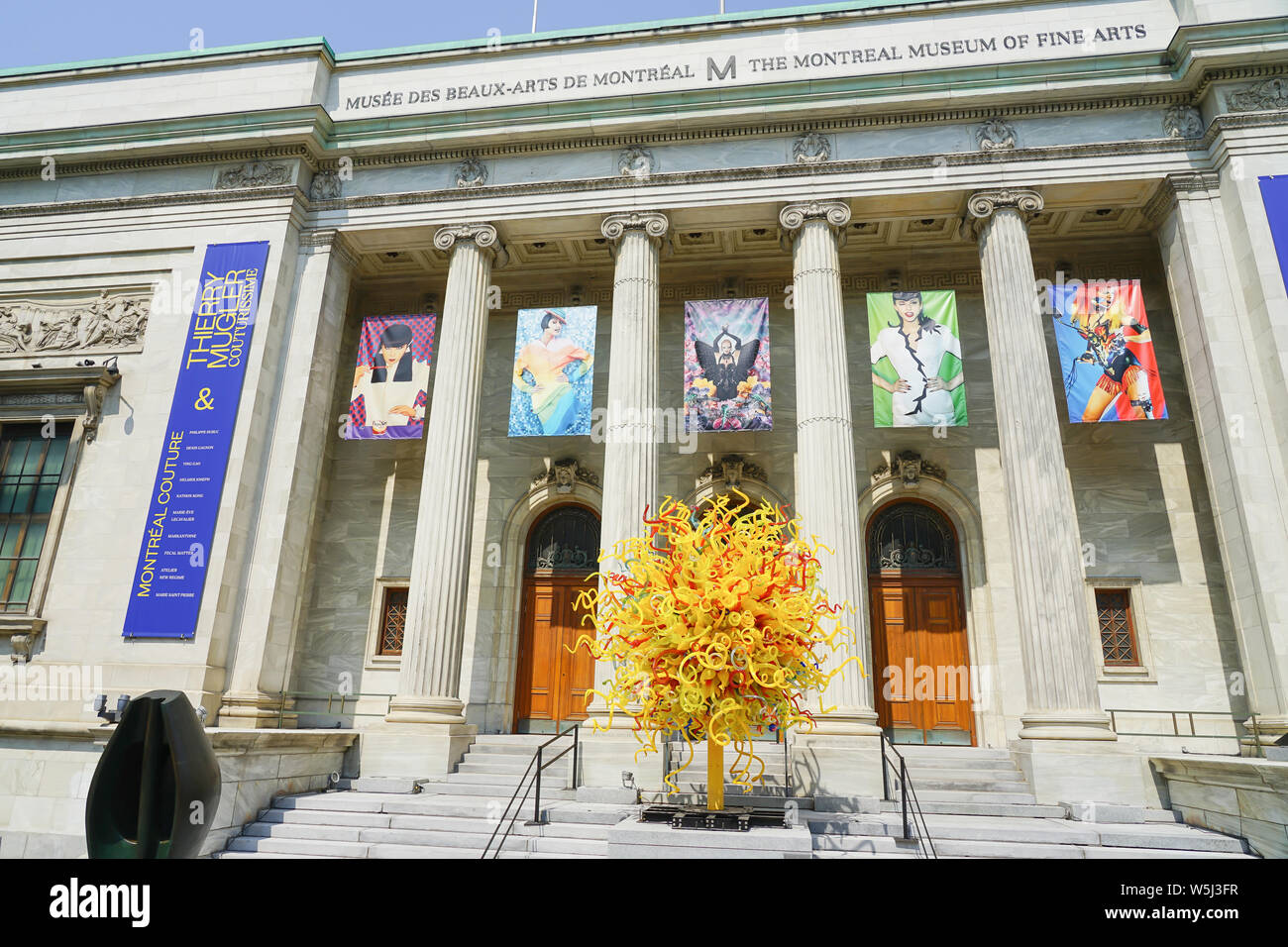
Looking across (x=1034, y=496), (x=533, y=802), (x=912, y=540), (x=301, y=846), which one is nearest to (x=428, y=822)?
(x=301, y=846)

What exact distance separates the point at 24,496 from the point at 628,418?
36.5ft

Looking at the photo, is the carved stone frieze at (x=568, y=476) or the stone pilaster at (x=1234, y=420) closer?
the stone pilaster at (x=1234, y=420)

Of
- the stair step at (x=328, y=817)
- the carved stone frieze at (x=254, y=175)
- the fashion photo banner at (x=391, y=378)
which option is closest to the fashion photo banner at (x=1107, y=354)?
the fashion photo banner at (x=391, y=378)

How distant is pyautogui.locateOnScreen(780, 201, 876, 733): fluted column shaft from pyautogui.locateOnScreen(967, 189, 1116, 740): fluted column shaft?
7.56 feet

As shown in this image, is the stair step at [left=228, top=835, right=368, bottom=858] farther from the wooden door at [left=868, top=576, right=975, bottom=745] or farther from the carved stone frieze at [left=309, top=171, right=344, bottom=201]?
the carved stone frieze at [left=309, top=171, right=344, bottom=201]

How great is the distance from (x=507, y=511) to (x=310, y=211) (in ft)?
22.5

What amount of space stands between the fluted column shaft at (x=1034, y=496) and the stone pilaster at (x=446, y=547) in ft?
27.8

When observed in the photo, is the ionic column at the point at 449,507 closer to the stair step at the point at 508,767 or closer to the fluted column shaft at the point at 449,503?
the fluted column shaft at the point at 449,503

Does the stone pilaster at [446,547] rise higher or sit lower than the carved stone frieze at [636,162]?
lower

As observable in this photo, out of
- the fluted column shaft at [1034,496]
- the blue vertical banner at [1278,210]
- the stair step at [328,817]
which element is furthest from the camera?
the blue vertical banner at [1278,210]

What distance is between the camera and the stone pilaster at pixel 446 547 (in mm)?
11570

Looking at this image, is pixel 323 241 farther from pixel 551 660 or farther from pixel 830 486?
pixel 830 486

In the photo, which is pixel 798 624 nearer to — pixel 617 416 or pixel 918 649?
pixel 617 416
